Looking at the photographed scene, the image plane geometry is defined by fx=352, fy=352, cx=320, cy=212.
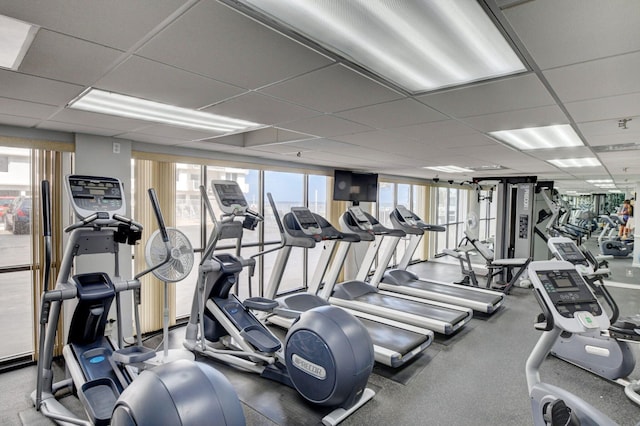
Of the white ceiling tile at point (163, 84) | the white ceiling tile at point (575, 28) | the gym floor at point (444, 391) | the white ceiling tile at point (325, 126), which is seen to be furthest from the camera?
the white ceiling tile at point (325, 126)

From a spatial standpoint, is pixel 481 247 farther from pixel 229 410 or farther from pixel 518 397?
pixel 229 410

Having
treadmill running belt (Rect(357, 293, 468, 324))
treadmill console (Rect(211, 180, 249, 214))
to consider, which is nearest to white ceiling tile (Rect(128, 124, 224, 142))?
treadmill console (Rect(211, 180, 249, 214))

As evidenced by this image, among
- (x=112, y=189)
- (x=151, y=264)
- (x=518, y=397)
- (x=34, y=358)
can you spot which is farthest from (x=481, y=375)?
(x=34, y=358)

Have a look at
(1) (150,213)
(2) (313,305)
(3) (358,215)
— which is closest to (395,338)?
(2) (313,305)

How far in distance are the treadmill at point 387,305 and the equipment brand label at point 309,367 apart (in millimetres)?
1845

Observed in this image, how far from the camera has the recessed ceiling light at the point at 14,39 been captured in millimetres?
1316

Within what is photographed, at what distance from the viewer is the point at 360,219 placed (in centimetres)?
494

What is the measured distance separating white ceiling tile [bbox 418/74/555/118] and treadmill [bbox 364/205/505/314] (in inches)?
104

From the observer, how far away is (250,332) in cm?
358

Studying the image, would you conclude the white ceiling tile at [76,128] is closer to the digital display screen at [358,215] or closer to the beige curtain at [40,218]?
the beige curtain at [40,218]

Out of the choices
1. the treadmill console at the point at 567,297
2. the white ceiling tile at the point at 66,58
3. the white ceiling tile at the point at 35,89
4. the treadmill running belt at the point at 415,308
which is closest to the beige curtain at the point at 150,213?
the white ceiling tile at the point at 35,89

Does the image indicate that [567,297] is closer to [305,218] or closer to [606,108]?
[606,108]

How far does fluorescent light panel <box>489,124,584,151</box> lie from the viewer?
122 inches

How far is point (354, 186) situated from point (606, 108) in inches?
181
